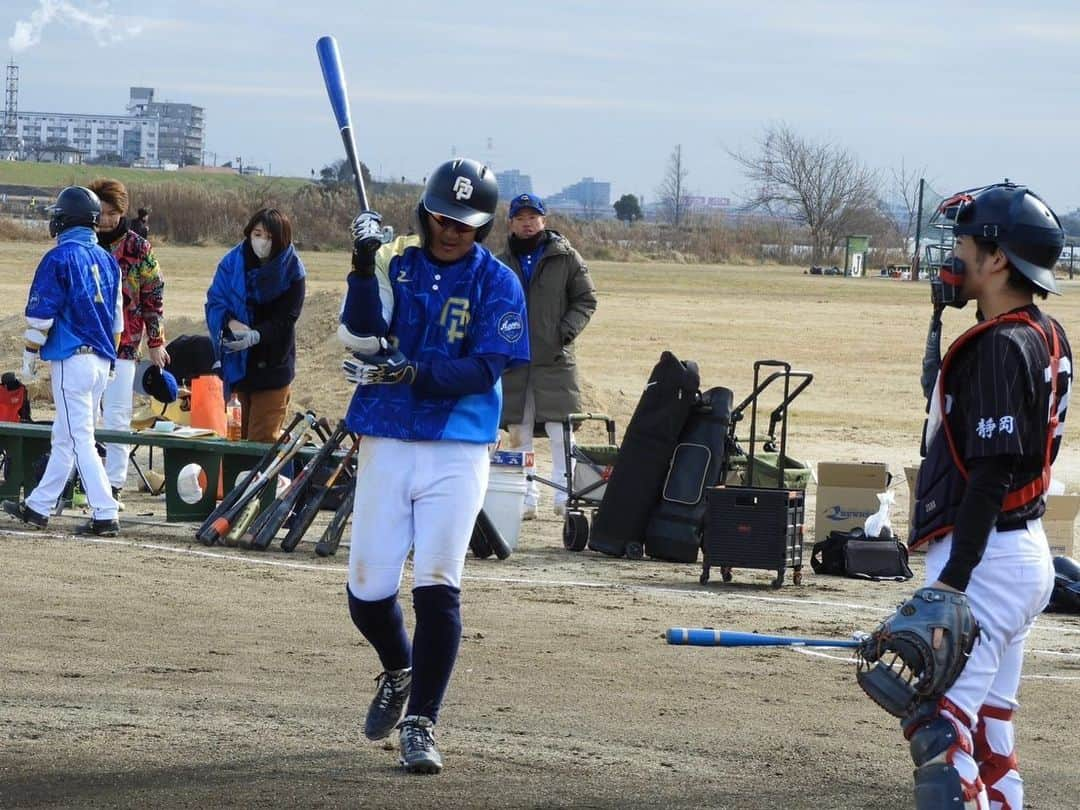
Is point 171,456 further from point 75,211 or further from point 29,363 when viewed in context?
point 75,211

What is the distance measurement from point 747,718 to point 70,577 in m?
4.28

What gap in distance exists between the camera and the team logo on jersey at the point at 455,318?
5.47 m

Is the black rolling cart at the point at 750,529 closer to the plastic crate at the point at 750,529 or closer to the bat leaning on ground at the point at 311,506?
the plastic crate at the point at 750,529

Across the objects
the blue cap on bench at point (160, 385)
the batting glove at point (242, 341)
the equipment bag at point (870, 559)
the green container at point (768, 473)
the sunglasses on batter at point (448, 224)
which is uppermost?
the sunglasses on batter at point (448, 224)

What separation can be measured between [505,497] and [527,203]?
2.03 meters

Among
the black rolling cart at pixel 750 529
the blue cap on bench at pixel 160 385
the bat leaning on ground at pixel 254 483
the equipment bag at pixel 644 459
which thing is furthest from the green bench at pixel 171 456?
the black rolling cart at pixel 750 529

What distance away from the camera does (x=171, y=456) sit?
11.4 m

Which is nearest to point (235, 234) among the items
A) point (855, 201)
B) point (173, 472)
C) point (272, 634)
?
point (855, 201)

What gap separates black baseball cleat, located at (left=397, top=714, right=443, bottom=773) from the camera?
17.7 feet

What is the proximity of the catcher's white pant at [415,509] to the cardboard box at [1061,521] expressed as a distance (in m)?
6.05

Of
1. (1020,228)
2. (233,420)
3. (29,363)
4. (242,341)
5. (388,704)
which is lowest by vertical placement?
(388,704)

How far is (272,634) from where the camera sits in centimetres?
788

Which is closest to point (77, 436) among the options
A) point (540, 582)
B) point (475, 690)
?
point (540, 582)

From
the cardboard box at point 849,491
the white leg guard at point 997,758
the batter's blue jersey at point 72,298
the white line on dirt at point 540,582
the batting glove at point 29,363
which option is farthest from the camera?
the cardboard box at point 849,491
